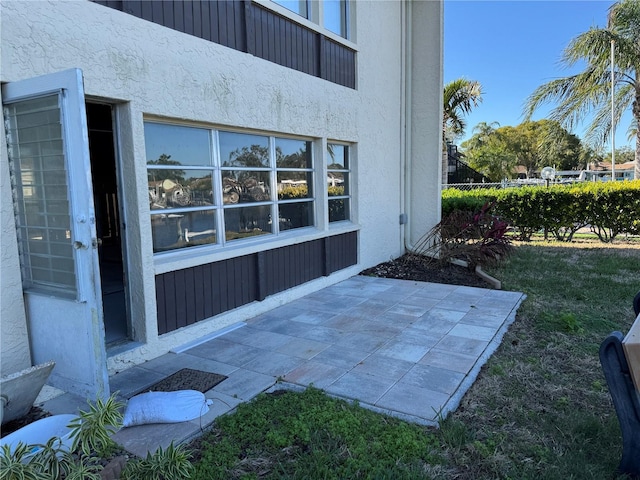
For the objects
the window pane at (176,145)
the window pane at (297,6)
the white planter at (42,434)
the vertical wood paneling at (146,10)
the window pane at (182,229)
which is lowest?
the white planter at (42,434)

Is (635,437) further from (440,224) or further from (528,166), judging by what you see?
(528,166)

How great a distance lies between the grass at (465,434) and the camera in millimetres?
2503

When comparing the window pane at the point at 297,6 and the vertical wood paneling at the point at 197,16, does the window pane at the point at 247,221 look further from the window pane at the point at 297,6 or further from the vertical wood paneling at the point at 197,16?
the window pane at the point at 297,6

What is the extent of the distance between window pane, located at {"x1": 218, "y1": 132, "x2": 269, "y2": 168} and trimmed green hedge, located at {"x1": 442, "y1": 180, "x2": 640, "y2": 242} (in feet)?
20.5

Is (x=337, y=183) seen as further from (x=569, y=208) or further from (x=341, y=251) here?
(x=569, y=208)

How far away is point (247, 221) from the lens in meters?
5.60

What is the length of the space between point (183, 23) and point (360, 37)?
158 inches

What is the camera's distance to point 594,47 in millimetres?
14789

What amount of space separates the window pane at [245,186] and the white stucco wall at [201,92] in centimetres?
62

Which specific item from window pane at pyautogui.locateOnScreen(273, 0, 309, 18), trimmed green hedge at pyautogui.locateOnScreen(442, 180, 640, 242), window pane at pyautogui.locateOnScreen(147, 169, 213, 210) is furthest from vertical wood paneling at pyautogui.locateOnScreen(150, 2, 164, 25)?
trimmed green hedge at pyautogui.locateOnScreen(442, 180, 640, 242)

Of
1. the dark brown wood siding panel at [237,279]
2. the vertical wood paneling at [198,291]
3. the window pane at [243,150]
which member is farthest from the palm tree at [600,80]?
the vertical wood paneling at [198,291]

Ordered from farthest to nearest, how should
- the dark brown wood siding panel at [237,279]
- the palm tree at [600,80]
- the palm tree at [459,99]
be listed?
Result: the palm tree at [459,99] < the palm tree at [600,80] < the dark brown wood siding panel at [237,279]

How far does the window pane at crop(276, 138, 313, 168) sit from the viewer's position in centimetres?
610

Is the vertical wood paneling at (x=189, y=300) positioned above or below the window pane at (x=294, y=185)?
below
